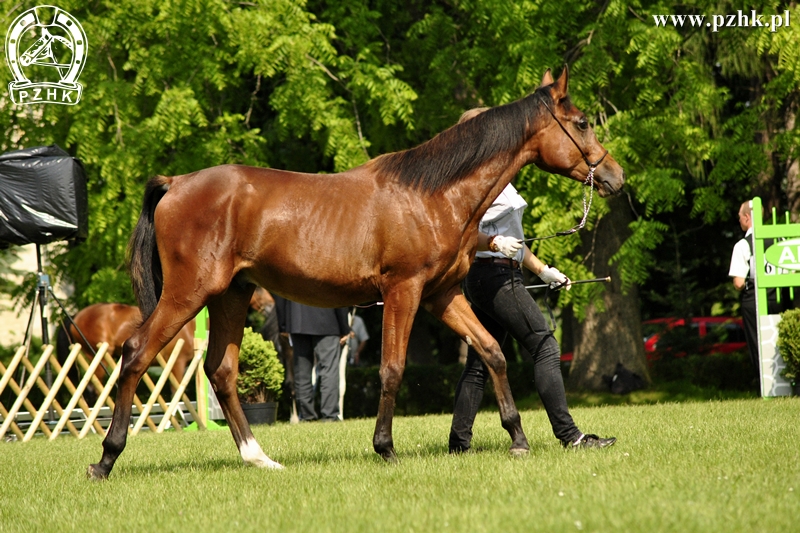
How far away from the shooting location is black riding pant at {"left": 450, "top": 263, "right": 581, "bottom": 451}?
20.5 ft

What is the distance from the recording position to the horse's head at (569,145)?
20.4 feet

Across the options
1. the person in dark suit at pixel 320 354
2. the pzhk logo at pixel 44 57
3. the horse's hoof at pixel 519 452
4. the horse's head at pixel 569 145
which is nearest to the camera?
the horse's hoof at pixel 519 452

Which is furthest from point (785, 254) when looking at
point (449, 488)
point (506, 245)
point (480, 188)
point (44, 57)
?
point (44, 57)

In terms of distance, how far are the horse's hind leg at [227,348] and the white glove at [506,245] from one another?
74.3 inches

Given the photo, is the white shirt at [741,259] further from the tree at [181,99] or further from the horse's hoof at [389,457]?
the horse's hoof at [389,457]

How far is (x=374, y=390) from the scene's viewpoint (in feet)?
54.0

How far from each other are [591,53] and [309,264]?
7.98 meters

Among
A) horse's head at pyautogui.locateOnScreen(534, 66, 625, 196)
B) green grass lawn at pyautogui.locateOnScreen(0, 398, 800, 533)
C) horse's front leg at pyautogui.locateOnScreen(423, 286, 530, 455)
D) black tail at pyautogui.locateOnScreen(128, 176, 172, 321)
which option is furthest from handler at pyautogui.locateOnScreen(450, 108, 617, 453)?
black tail at pyautogui.locateOnScreen(128, 176, 172, 321)

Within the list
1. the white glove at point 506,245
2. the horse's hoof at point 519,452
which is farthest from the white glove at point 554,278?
the horse's hoof at point 519,452

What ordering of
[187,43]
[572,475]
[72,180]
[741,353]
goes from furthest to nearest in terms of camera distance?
1. [741,353]
2. [187,43]
3. [72,180]
4. [572,475]

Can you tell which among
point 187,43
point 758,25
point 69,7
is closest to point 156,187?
point 187,43

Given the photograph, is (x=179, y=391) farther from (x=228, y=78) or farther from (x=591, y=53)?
(x=591, y=53)

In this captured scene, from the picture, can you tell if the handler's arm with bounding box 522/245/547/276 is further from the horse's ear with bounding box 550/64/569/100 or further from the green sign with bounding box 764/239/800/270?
the green sign with bounding box 764/239/800/270

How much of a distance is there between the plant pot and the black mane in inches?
261
